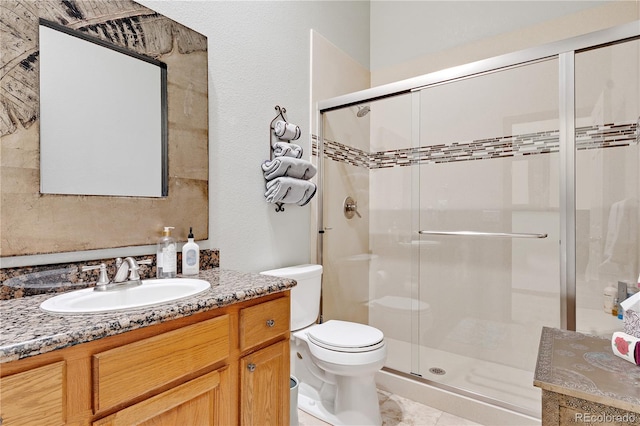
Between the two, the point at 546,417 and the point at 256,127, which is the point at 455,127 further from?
the point at 546,417

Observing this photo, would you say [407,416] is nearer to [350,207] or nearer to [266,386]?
[266,386]

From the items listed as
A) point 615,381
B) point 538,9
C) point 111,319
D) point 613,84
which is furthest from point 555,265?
point 111,319

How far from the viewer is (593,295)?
1.74 meters

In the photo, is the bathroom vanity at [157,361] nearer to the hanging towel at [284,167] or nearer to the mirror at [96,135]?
the mirror at [96,135]

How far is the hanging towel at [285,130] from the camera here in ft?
6.41

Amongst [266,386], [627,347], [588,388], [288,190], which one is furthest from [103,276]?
[627,347]

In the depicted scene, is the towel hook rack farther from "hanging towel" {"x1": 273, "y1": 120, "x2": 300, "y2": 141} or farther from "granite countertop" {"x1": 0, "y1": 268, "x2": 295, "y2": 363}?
"granite countertop" {"x1": 0, "y1": 268, "x2": 295, "y2": 363}

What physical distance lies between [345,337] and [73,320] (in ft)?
4.03

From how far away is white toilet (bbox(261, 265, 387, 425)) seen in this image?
63.8 inches

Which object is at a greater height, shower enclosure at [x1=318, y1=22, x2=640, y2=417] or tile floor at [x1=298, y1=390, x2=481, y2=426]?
shower enclosure at [x1=318, y1=22, x2=640, y2=417]

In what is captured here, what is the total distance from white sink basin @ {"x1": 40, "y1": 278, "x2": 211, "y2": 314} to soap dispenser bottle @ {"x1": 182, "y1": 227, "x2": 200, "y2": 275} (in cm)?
12

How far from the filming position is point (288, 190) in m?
1.91

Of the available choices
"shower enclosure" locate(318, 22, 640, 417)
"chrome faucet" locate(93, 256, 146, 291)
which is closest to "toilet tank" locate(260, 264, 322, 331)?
"shower enclosure" locate(318, 22, 640, 417)

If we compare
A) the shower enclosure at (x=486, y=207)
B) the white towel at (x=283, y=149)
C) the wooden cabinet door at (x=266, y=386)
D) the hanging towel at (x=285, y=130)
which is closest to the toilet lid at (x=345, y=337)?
the wooden cabinet door at (x=266, y=386)
